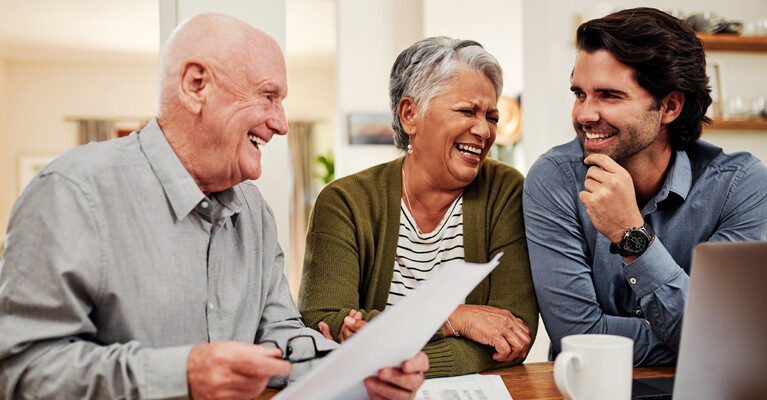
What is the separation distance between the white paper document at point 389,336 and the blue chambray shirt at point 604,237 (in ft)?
1.94

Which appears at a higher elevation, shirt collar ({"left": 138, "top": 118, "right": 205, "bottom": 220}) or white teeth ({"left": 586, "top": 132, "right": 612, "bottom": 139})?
white teeth ({"left": 586, "top": 132, "right": 612, "bottom": 139})

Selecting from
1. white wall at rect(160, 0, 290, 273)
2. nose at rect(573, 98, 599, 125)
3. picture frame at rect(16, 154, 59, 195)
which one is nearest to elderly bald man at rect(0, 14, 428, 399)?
white wall at rect(160, 0, 290, 273)

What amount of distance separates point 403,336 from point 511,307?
67cm

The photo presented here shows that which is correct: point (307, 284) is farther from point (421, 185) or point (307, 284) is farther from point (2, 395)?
point (2, 395)

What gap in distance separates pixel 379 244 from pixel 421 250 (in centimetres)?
12

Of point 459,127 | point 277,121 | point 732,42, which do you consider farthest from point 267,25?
point 732,42

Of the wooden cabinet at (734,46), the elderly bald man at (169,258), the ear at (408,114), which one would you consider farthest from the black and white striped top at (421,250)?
the wooden cabinet at (734,46)

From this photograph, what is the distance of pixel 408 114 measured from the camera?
5.61ft

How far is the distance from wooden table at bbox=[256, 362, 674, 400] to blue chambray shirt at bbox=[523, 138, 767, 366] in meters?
0.09

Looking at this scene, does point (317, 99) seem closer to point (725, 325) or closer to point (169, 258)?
point (169, 258)

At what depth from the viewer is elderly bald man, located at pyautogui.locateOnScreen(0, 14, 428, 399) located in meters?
0.85

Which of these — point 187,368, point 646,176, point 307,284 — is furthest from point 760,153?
point 187,368

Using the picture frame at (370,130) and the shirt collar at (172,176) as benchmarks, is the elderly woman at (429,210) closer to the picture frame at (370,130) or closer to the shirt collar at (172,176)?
the shirt collar at (172,176)

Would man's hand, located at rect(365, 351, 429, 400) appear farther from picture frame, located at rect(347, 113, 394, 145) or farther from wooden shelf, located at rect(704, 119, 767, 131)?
picture frame, located at rect(347, 113, 394, 145)
